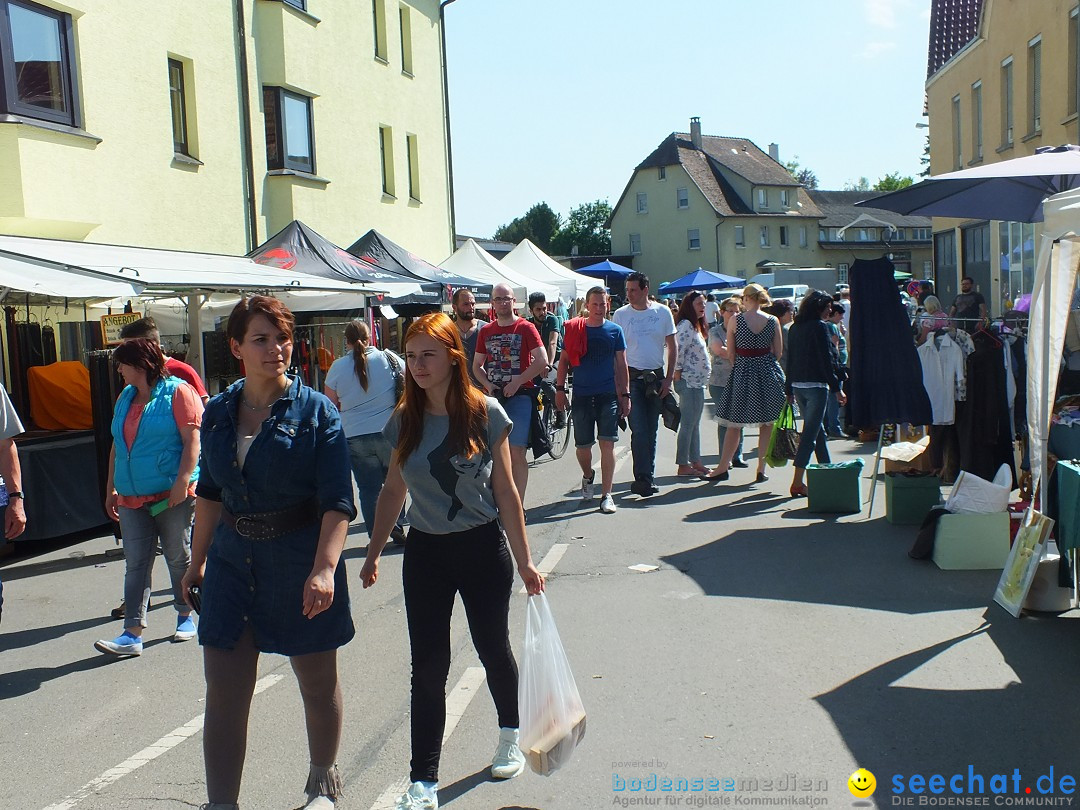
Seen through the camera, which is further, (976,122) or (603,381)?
(976,122)

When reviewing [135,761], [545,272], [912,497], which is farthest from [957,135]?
[135,761]

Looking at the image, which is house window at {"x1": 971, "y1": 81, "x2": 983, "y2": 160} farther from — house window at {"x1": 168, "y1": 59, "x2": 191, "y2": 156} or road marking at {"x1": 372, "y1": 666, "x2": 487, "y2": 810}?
road marking at {"x1": 372, "y1": 666, "x2": 487, "y2": 810}

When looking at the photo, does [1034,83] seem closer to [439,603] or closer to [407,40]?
[407,40]

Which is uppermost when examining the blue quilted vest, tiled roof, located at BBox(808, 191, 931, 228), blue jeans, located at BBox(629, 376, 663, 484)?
tiled roof, located at BBox(808, 191, 931, 228)

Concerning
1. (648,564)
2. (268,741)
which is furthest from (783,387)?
(268,741)

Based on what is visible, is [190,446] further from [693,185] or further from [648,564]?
[693,185]

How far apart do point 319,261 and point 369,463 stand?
24.0 feet

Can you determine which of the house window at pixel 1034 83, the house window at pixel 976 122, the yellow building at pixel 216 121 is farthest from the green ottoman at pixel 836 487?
the house window at pixel 976 122

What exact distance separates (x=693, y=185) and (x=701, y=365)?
189 ft

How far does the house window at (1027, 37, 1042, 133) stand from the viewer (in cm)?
2296

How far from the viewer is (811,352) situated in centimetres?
955

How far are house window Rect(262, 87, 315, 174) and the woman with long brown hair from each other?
450 inches

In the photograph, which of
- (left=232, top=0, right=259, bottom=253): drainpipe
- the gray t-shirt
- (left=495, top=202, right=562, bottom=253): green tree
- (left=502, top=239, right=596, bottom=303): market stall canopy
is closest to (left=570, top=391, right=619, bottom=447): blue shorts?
the gray t-shirt

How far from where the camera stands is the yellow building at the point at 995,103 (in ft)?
69.9
